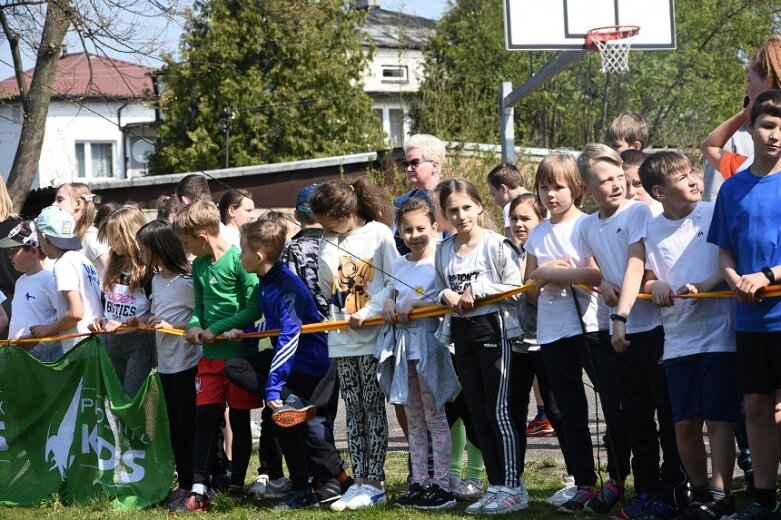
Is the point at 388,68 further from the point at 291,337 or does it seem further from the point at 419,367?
the point at 419,367

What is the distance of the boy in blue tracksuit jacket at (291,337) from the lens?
6953 millimetres

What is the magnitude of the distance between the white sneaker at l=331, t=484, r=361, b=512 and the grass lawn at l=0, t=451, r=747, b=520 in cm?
6

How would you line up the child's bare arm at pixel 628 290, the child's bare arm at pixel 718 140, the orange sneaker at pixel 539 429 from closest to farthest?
1. the child's bare arm at pixel 628 290
2. the child's bare arm at pixel 718 140
3. the orange sneaker at pixel 539 429

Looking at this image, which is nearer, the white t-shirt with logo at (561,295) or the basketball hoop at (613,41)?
the white t-shirt with logo at (561,295)

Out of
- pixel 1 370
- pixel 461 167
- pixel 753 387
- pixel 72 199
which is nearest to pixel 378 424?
pixel 753 387

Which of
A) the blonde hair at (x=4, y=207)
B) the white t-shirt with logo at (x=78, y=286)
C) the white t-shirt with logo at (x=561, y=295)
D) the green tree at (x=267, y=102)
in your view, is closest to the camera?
the white t-shirt with logo at (x=561, y=295)

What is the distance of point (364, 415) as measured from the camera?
704cm

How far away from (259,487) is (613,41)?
8.55m

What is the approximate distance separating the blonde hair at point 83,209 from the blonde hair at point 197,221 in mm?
2415

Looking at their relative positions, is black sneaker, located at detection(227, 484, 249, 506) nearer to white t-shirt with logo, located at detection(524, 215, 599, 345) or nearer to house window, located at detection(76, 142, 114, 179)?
white t-shirt with logo, located at detection(524, 215, 599, 345)

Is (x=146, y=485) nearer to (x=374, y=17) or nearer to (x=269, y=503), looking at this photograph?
(x=269, y=503)

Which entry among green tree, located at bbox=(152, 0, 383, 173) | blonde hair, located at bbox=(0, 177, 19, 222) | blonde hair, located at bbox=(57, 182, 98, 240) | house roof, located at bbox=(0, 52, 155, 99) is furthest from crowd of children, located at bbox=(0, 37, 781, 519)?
green tree, located at bbox=(152, 0, 383, 173)

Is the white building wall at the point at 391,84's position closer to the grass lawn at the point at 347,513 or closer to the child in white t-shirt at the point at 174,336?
the child in white t-shirt at the point at 174,336

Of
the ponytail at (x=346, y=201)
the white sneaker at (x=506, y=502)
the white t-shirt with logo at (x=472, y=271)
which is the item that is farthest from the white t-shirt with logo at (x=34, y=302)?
the white sneaker at (x=506, y=502)
